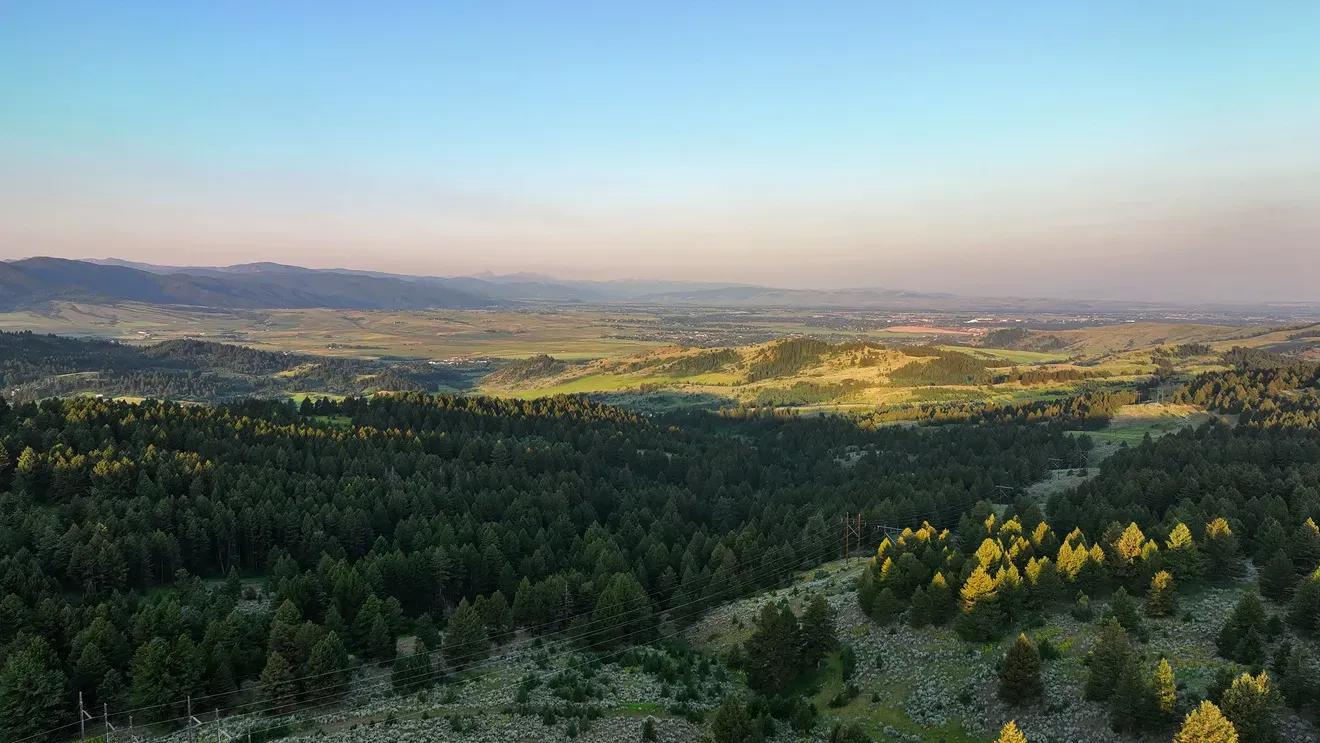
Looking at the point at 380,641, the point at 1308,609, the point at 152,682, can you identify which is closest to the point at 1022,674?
the point at 1308,609

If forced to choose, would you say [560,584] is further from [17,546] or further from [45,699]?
[17,546]

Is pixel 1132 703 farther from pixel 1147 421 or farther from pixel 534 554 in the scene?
pixel 1147 421

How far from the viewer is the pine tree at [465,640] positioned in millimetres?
58188

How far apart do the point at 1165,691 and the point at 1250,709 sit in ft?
15.3

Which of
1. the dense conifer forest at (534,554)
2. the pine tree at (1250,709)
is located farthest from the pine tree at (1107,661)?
the pine tree at (1250,709)

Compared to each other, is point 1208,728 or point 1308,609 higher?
point 1308,609

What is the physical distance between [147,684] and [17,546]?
1322 inches

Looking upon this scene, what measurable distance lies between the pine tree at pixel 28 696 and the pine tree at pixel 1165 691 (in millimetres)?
66683

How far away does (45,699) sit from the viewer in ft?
151

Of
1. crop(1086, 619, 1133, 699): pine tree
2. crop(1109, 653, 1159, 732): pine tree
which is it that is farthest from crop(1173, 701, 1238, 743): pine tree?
crop(1086, 619, 1133, 699): pine tree

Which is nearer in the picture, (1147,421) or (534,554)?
(534,554)

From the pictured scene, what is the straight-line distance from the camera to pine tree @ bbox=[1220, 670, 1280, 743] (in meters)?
35.6

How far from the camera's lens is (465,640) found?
58.6 meters

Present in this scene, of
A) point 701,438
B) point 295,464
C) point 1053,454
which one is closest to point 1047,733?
Answer: point 295,464
